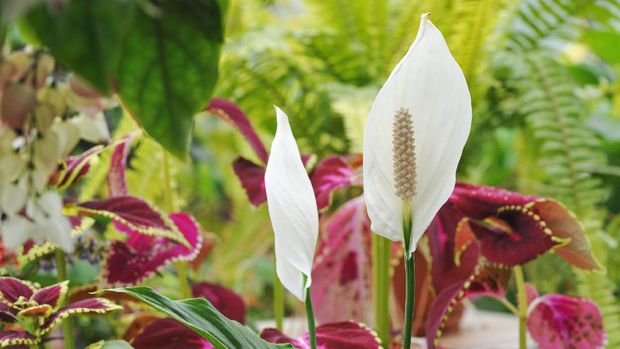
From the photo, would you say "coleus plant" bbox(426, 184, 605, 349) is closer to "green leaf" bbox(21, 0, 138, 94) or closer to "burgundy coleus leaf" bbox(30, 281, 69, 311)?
"burgundy coleus leaf" bbox(30, 281, 69, 311)

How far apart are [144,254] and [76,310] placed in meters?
0.15

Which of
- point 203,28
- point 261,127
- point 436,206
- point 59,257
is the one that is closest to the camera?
point 203,28

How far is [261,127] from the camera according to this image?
119 centimetres

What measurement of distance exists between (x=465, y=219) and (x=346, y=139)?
470 millimetres

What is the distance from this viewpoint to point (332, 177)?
0.62 metres

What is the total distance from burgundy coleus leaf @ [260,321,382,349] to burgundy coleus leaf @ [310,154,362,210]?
104mm

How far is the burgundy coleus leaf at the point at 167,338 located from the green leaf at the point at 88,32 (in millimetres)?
299

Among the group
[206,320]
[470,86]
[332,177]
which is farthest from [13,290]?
[470,86]

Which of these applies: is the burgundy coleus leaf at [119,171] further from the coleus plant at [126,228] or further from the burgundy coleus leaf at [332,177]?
the burgundy coleus leaf at [332,177]

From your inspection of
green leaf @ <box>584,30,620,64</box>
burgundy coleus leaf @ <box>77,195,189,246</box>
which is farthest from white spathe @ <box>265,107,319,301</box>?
green leaf @ <box>584,30,620,64</box>

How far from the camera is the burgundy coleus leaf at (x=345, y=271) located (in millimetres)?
704

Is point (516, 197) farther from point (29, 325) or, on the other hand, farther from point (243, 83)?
point (243, 83)

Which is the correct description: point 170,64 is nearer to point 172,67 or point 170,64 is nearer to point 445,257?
point 172,67

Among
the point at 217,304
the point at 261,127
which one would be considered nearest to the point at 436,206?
the point at 217,304
